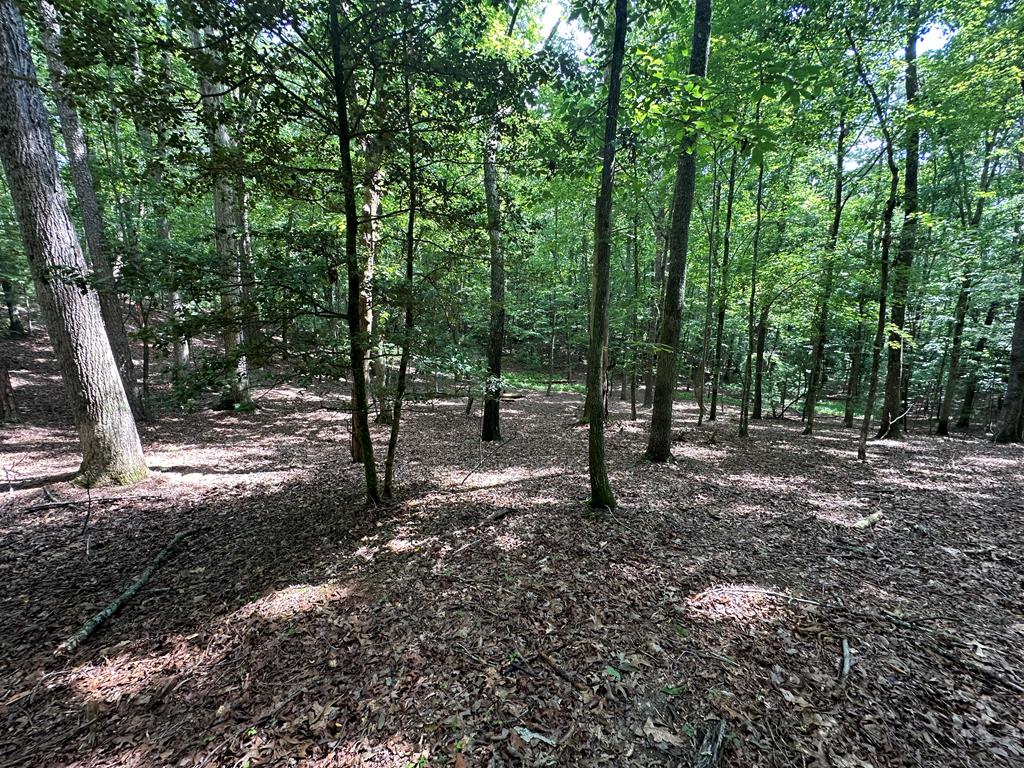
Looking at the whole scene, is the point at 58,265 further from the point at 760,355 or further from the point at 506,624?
the point at 760,355

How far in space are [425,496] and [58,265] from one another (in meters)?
5.45

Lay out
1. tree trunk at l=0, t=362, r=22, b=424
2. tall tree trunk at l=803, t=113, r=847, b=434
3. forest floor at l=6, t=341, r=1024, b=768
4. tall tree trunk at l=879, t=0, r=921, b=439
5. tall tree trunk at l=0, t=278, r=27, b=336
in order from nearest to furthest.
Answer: forest floor at l=6, t=341, r=1024, b=768
tree trunk at l=0, t=362, r=22, b=424
tall tree trunk at l=879, t=0, r=921, b=439
tall tree trunk at l=803, t=113, r=847, b=434
tall tree trunk at l=0, t=278, r=27, b=336

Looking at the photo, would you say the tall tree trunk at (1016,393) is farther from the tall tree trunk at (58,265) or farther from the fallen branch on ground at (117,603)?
the tall tree trunk at (58,265)

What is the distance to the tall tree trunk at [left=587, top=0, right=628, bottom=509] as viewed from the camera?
14.7 ft

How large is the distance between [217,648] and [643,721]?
319 centimetres

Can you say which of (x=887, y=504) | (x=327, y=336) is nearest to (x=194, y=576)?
(x=327, y=336)

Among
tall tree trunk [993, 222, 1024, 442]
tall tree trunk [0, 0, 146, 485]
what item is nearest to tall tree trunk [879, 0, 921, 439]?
tall tree trunk [993, 222, 1024, 442]

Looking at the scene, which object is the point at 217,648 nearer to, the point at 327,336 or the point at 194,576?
the point at 194,576

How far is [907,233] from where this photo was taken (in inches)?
390

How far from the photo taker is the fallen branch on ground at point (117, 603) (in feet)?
10.4

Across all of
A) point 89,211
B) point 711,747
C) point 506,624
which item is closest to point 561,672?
point 506,624

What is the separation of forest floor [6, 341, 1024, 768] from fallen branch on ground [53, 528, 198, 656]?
74 mm

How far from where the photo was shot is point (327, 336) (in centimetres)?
445

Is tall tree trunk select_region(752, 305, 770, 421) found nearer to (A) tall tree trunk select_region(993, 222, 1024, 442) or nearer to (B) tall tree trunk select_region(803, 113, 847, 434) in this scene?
(B) tall tree trunk select_region(803, 113, 847, 434)
